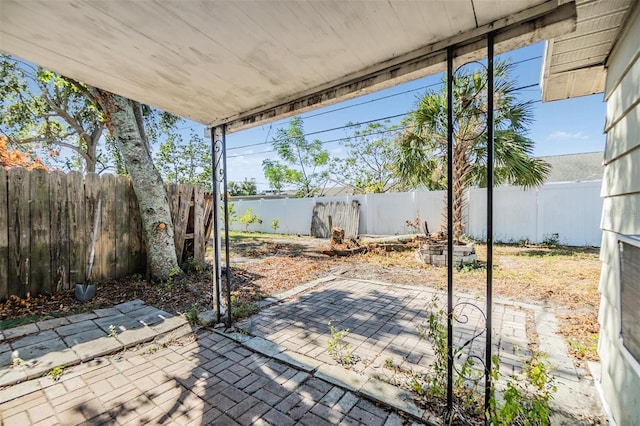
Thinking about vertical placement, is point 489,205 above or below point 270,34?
below

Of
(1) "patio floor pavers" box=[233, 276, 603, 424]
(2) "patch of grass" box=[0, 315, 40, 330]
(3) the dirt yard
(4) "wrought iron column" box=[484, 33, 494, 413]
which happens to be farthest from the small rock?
(4) "wrought iron column" box=[484, 33, 494, 413]

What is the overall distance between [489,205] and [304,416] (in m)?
1.66

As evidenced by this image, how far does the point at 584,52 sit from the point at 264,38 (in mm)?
2080

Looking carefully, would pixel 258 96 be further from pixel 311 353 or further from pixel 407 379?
pixel 407 379

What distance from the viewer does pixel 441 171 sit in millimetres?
7609

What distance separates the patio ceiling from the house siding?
576mm

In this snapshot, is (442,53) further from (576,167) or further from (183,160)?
(576,167)

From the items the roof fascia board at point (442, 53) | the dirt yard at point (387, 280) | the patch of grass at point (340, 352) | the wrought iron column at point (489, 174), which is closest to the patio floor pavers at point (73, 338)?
the dirt yard at point (387, 280)

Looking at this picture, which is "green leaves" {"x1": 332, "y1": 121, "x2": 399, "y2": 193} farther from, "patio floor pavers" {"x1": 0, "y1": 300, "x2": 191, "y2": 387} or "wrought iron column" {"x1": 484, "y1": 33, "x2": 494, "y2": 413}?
"wrought iron column" {"x1": 484, "y1": 33, "x2": 494, "y2": 413}

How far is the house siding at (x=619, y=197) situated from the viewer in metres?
1.30

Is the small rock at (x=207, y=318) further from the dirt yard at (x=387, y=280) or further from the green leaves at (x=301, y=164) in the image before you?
the green leaves at (x=301, y=164)

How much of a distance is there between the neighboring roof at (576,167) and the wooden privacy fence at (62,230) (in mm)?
16912

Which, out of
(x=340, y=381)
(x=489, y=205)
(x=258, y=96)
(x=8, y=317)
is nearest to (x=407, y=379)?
(x=340, y=381)

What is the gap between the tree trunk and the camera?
4094 millimetres
